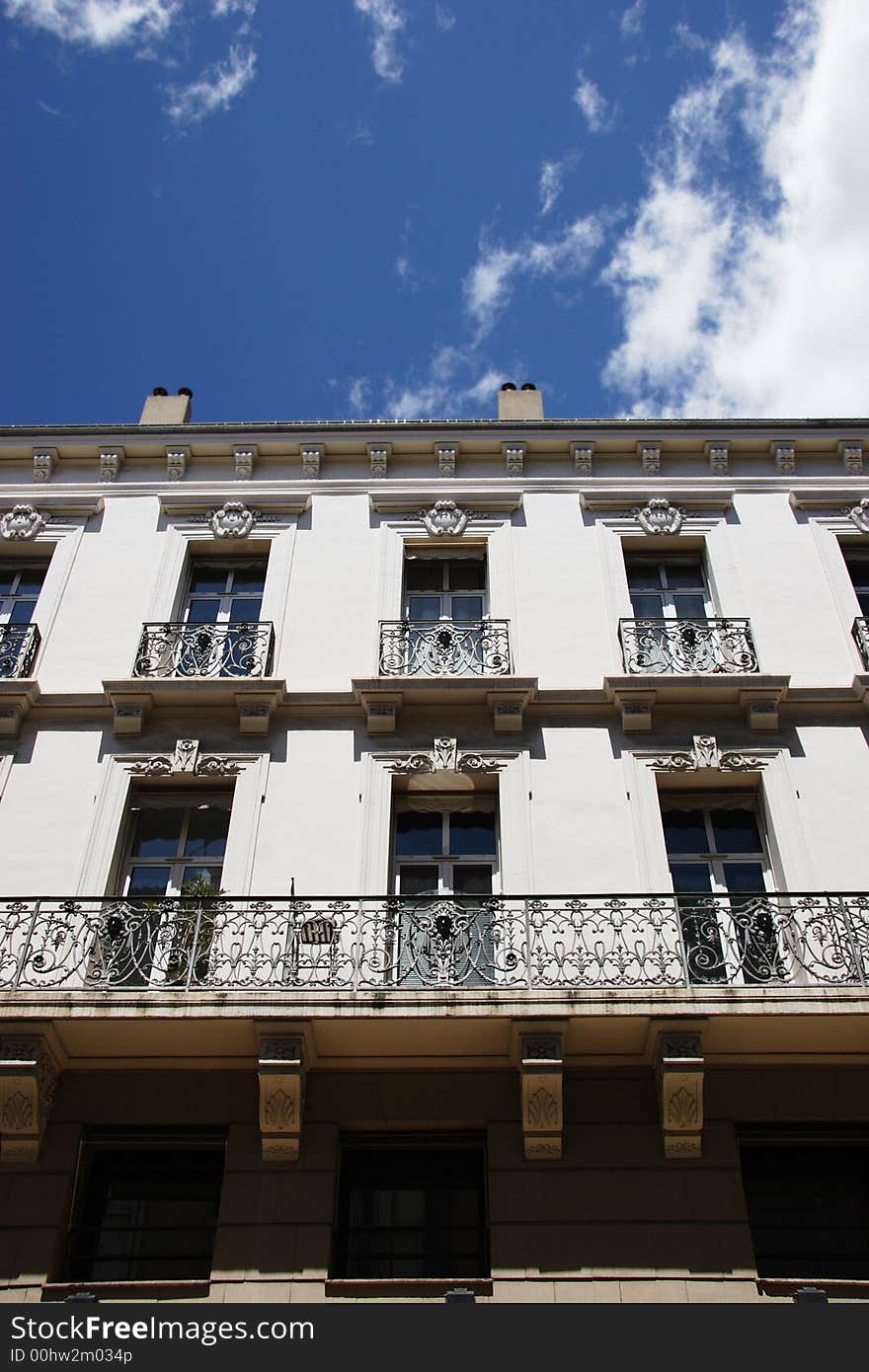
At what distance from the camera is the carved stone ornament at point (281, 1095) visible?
9578 millimetres

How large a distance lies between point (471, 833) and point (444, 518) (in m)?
4.86

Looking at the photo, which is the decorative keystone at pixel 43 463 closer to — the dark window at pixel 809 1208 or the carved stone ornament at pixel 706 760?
the carved stone ornament at pixel 706 760

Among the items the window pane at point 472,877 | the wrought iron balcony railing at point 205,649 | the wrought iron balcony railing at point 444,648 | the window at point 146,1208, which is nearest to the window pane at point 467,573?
the wrought iron balcony railing at point 444,648

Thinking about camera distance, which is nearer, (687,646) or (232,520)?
(687,646)

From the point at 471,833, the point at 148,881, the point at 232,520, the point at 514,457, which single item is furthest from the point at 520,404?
the point at 148,881

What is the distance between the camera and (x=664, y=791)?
12.6 m

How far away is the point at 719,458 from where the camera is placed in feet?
52.9

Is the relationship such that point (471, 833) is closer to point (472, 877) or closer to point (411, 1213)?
point (472, 877)

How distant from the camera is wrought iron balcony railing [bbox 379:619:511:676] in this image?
13.4 metres

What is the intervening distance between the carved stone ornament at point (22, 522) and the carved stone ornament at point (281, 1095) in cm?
842

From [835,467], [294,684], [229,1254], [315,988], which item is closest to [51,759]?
[294,684]

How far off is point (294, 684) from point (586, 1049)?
5.44 m
